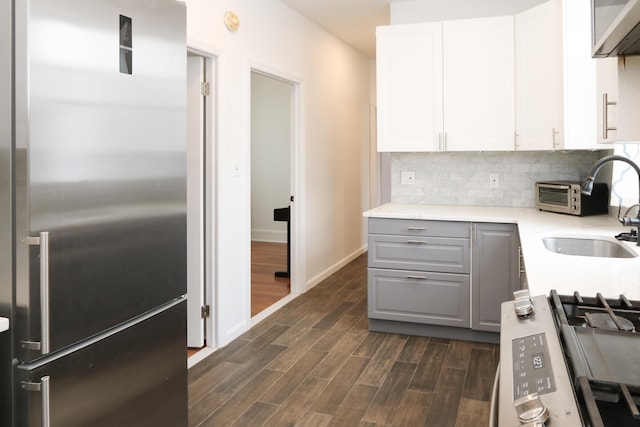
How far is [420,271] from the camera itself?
3.52 m

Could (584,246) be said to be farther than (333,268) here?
No

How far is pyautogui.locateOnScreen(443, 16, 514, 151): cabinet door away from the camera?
358 centimetres

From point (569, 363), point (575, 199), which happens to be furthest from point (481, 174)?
point (569, 363)

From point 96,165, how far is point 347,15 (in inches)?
145

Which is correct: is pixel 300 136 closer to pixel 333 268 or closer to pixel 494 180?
pixel 333 268

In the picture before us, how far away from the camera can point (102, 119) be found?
61.7 inches

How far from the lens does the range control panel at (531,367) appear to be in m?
0.82

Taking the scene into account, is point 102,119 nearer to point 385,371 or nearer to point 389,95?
point 385,371

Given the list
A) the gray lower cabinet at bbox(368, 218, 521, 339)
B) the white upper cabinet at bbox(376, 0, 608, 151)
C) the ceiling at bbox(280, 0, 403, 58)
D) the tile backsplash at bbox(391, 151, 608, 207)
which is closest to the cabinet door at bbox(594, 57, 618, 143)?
the white upper cabinet at bbox(376, 0, 608, 151)

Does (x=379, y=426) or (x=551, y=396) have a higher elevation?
(x=551, y=396)

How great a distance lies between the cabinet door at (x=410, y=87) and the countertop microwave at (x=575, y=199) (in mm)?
905

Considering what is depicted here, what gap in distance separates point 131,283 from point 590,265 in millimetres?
1615

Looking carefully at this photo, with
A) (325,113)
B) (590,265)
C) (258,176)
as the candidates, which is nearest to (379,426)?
(590,265)

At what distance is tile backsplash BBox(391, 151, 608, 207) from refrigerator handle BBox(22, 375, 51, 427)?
3.27 meters
